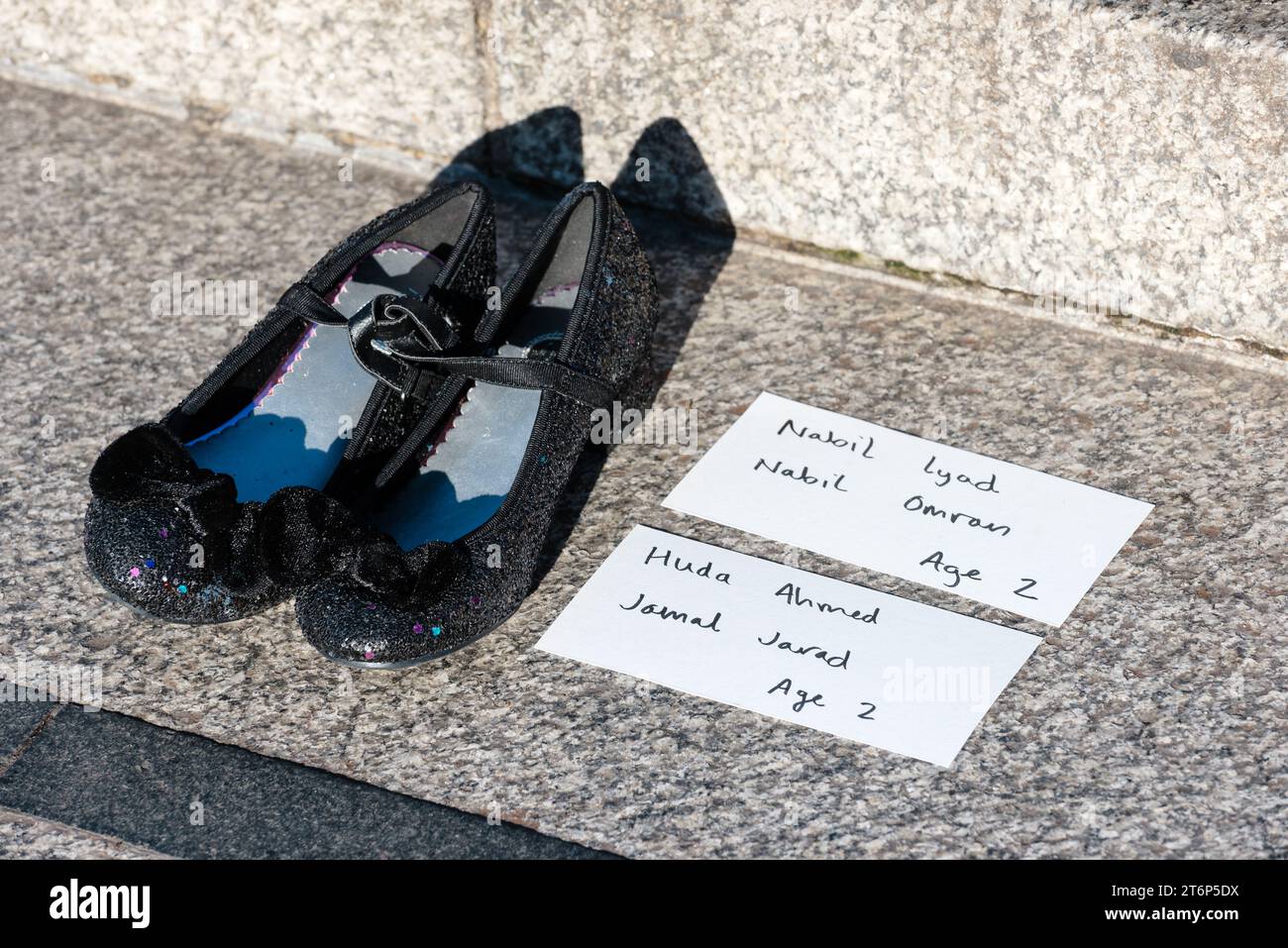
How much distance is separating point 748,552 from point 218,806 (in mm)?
713

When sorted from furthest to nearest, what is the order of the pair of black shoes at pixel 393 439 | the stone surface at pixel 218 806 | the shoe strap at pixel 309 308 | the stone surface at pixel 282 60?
the stone surface at pixel 282 60, the shoe strap at pixel 309 308, the pair of black shoes at pixel 393 439, the stone surface at pixel 218 806

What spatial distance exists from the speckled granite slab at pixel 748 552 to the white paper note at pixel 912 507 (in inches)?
1.3

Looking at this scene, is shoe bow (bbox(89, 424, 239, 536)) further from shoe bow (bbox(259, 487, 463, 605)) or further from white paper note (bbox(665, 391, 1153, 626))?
white paper note (bbox(665, 391, 1153, 626))

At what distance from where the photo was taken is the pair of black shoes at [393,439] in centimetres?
170

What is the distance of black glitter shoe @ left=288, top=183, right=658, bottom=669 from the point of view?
1.69 meters

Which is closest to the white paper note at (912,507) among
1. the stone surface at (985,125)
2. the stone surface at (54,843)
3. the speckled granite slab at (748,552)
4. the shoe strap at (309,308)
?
Answer: the speckled granite slab at (748,552)

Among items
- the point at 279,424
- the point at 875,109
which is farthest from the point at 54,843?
the point at 875,109

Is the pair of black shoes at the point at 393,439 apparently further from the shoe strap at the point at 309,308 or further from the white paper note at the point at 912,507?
the white paper note at the point at 912,507

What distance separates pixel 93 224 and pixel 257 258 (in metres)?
0.32

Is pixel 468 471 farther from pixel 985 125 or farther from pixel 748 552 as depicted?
pixel 985 125

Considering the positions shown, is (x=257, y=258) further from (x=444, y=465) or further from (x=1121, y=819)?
(x=1121, y=819)

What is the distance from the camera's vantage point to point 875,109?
2.27 metres

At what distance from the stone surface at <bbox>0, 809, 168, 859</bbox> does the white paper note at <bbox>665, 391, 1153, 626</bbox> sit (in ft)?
2.65
